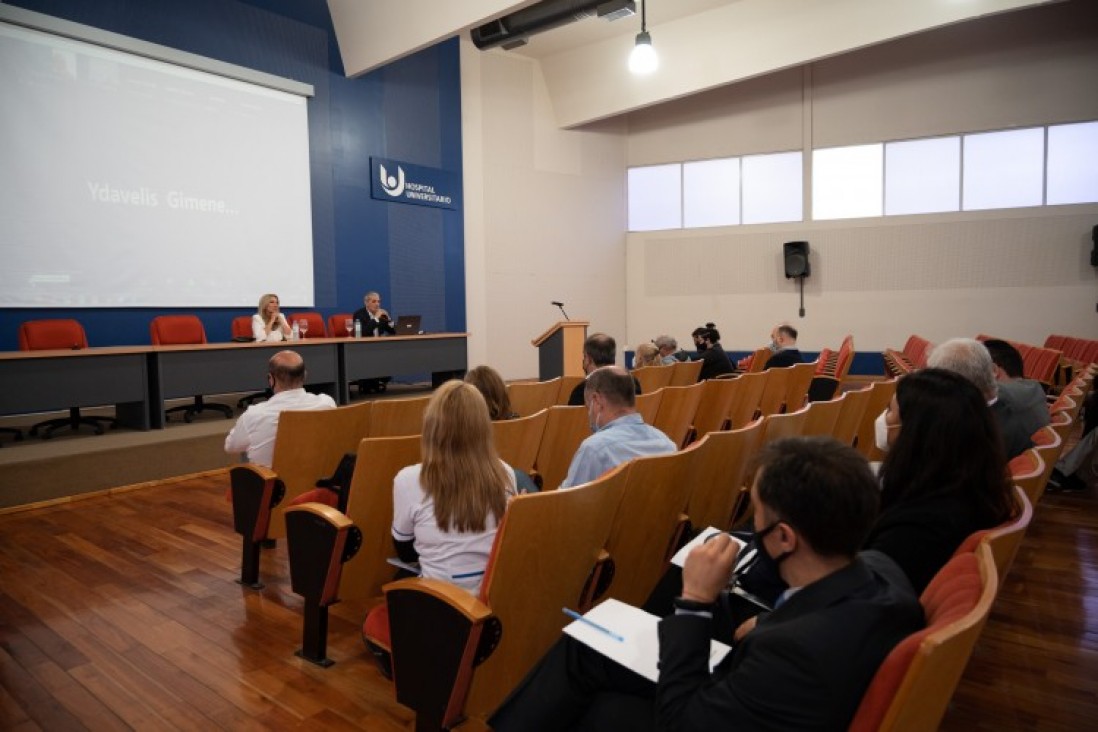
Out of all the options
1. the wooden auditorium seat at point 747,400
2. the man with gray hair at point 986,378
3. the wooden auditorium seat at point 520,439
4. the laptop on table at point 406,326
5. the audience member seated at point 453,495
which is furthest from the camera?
the laptop on table at point 406,326

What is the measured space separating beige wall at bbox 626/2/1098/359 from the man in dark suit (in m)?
11.1

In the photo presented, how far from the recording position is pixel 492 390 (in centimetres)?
296

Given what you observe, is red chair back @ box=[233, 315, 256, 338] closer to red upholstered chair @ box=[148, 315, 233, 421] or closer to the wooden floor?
red upholstered chair @ box=[148, 315, 233, 421]

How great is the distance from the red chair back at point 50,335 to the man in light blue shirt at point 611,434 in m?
5.35

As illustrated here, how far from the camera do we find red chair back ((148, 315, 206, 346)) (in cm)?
646

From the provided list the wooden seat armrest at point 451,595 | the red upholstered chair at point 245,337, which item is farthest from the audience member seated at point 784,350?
the wooden seat armrest at point 451,595

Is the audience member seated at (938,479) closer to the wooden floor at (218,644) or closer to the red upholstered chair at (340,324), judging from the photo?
the wooden floor at (218,644)

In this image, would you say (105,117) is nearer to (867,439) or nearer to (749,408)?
(749,408)

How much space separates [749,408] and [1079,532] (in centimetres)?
196

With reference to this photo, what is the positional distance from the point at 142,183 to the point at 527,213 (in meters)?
5.93

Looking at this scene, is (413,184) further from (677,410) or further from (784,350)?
(677,410)

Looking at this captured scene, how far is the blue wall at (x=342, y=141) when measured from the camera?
7.22 m

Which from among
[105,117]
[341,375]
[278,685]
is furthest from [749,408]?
[105,117]

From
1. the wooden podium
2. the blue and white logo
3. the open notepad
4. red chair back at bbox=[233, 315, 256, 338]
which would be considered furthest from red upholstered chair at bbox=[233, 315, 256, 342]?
the open notepad
